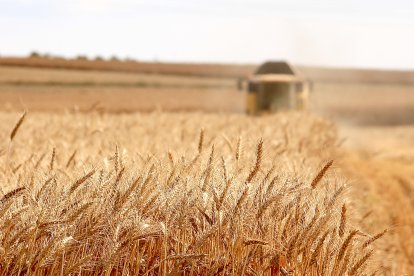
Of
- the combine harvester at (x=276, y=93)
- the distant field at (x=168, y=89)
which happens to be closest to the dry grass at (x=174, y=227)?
the combine harvester at (x=276, y=93)

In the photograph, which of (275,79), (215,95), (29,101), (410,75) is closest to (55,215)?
(275,79)

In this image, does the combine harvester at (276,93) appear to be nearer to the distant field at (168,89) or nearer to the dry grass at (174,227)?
the distant field at (168,89)

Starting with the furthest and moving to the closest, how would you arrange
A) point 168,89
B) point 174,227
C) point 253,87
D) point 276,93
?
point 168,89, point 253,87, point 276,93, point 174,227

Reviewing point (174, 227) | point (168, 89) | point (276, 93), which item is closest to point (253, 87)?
point (276, 93)

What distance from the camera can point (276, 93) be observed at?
2069cm

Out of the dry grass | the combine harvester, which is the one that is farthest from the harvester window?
the dry grass

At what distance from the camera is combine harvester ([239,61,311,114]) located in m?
20.5

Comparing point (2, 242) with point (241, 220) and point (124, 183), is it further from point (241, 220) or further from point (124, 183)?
point (241, 220)

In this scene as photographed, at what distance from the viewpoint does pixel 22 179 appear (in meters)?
4.55

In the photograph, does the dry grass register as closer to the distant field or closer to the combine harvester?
the combine harvester

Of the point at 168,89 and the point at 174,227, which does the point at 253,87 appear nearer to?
the point at 174,227

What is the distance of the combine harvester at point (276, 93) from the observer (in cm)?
2047

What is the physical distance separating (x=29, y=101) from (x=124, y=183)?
3243 centimetres

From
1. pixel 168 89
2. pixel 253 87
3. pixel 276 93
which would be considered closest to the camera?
pixel 276 93
